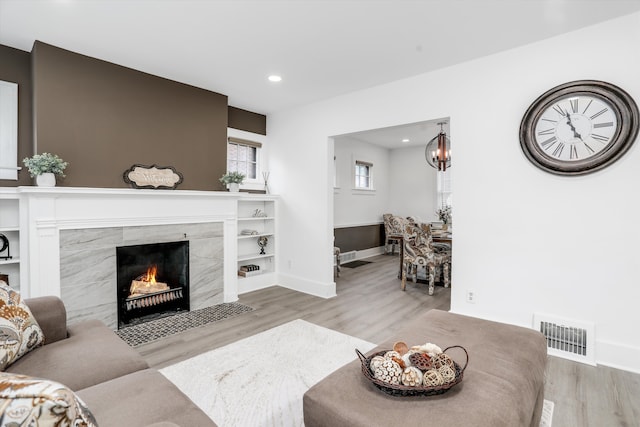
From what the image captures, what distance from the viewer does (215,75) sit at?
379 centimetres

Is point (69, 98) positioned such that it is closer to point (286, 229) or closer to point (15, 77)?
point (15, 77)

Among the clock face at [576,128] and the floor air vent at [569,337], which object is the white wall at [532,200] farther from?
the clock face at [576,128]

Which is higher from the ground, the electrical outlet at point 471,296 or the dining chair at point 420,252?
the dining chair at point 420,252

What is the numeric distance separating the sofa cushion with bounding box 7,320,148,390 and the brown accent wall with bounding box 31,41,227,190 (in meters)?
2.03

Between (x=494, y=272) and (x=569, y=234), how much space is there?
2.35 ft

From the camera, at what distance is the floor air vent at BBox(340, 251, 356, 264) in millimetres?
7098

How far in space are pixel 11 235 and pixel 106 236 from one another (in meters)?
0.78

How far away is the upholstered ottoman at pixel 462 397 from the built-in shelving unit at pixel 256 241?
3367mm

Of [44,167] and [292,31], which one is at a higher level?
[292,31]

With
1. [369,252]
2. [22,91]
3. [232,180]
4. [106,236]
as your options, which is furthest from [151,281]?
[369,252]

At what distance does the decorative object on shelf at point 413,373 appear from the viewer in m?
1.37

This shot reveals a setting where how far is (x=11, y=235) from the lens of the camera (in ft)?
10.2

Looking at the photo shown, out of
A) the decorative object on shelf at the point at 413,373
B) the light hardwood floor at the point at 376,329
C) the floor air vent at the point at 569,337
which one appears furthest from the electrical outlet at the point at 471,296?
the decorative object on shelf at the point at 413,373

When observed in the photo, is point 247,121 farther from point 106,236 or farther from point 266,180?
point 106,236
